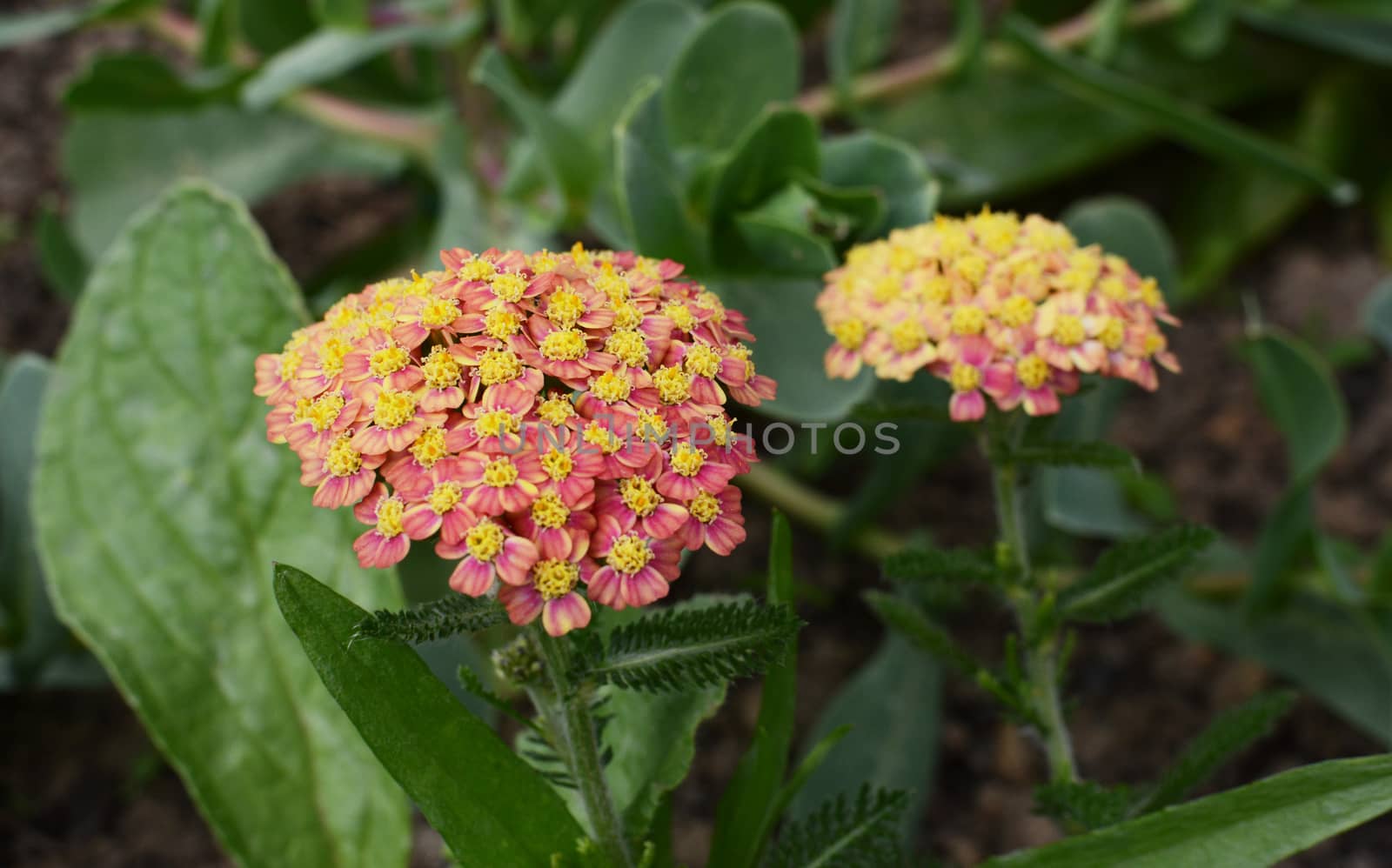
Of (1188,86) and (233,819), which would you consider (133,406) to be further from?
(1188,86)

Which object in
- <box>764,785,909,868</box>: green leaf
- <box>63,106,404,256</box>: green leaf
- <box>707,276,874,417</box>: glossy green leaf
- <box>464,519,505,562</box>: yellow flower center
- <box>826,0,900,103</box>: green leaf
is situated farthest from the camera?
<box>63,106,404,256</box>: green leaf

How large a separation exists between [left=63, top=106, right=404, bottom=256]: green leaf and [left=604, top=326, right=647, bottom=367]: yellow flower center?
1121 mm

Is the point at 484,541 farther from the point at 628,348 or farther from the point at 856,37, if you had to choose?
the point at 856,37

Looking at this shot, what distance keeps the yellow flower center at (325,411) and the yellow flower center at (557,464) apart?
134mm

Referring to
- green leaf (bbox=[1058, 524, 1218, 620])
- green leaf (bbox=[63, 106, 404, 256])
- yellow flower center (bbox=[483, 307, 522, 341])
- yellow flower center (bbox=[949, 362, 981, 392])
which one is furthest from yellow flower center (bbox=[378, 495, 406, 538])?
green leaf (bbox=[63, 106, 404, 256])

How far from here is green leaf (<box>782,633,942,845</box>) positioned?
3.91 ft

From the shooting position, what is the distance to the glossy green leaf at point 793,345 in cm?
108

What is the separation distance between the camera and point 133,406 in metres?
1.19

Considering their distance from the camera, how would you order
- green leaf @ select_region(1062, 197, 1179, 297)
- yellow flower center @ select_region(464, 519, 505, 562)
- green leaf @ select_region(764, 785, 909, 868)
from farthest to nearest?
green leaf @ select_region(1062, 197, 1179, 297), green leaf @ select_region(764, 785, 909, 868), yellow flower center @ select_region(464, 519, 505, 562)

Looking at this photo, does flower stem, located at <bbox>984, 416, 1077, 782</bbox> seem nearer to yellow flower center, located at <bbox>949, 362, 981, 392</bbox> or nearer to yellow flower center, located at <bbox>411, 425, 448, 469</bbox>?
yellow flower center, located at <bbox>949, 362, 981, 392</bbox>

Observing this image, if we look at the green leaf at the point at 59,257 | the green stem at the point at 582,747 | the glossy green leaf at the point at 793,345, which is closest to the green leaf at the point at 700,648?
the green stem at the point at 582,747

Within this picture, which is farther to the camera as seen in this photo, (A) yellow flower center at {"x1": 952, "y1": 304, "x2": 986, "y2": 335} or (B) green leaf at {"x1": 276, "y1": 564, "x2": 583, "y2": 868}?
(A) yellow flower center at {"x1": 952, "y1": 304, "x2": 986, "y2": 335}

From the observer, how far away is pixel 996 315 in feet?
2.89

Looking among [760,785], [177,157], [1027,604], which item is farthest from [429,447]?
[177,157]
